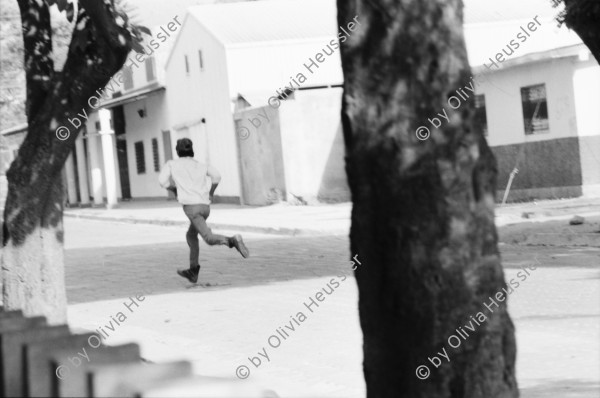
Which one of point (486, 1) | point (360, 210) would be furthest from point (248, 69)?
point (360, 210)

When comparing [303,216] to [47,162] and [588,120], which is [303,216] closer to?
Answer: [588,120]

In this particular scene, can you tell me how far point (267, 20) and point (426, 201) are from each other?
33805 mm

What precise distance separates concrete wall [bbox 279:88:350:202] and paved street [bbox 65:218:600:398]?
425 inches

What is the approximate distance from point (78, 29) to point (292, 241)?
12.0 meters

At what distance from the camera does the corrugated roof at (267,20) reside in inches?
1384

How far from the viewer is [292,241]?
21281 mm

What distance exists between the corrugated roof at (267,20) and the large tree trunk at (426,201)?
30399 millimetres

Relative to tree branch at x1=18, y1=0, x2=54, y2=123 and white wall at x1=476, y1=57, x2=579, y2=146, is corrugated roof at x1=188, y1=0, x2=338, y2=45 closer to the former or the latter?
white wall at x1=476, y1=57, x2=579, y2=146

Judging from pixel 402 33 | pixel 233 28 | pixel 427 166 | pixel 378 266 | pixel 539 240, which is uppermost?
pixel 233 28

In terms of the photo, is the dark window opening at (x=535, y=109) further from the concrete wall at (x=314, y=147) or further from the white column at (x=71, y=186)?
the white column at (x=71, y=186)

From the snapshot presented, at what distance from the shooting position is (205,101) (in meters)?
36.8

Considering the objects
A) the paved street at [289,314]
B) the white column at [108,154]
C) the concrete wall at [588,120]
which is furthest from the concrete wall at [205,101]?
the paved street at [289,314]

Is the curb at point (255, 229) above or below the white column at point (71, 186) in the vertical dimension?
below

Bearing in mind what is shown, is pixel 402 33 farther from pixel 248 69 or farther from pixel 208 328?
pixel 248 69
